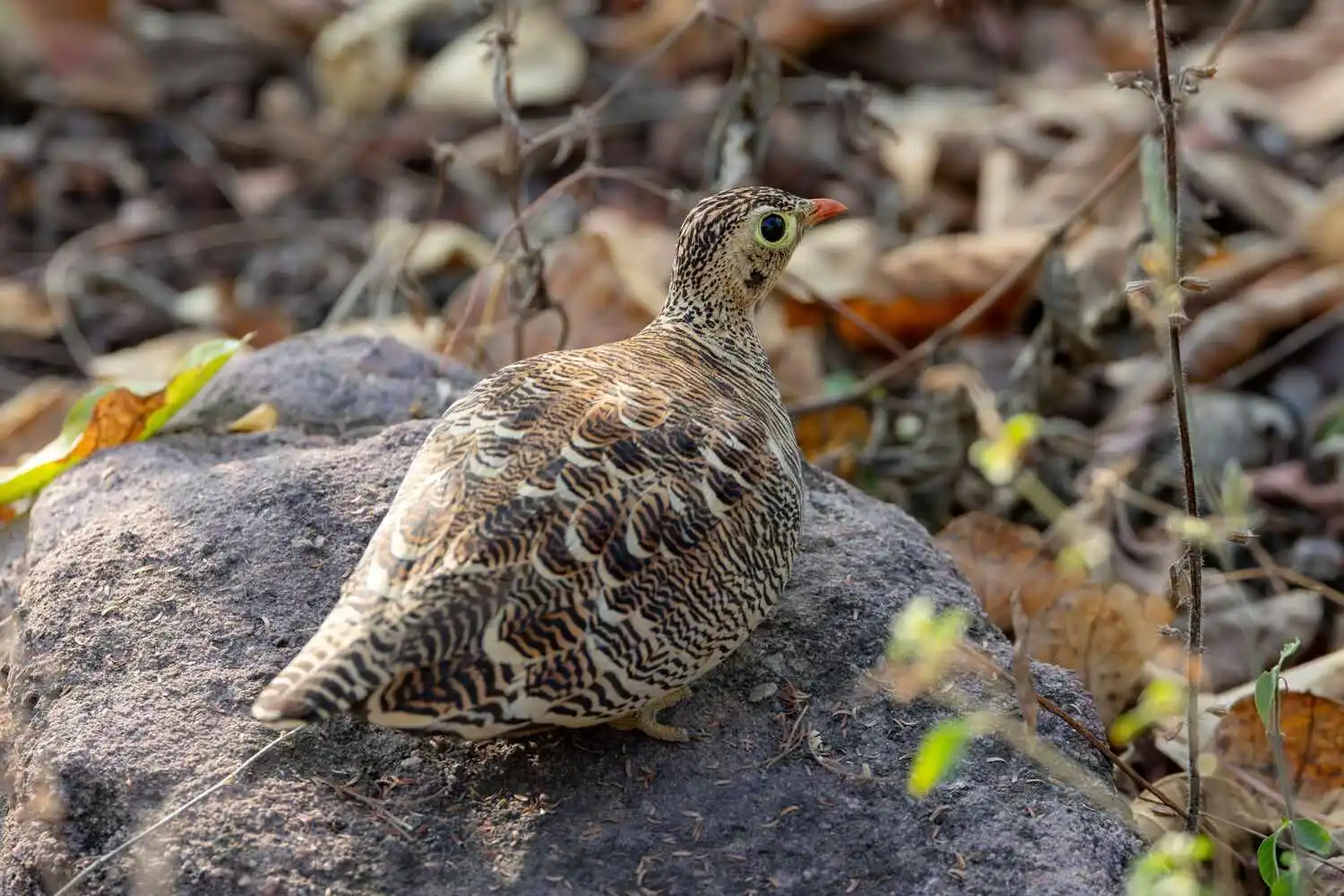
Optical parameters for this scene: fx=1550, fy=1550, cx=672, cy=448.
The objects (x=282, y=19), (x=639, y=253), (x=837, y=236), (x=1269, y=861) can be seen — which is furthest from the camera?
(x=282, y=19)

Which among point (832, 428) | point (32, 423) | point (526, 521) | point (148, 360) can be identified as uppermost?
point (526, 521)

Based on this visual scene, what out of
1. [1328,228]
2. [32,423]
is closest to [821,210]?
[32,423]

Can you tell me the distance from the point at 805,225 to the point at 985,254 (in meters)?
2.69

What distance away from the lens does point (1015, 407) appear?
6.07 metres

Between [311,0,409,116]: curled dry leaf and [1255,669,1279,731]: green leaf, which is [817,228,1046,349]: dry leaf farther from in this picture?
[311,0,409,116]: curled dry leaf

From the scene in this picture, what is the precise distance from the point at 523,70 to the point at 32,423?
160 inches

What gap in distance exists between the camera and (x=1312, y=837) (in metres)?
3.59

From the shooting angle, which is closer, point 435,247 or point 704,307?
point 704,307

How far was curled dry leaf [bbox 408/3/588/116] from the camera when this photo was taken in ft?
30.3

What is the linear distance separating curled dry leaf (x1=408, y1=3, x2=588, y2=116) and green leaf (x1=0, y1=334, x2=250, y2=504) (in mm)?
4575

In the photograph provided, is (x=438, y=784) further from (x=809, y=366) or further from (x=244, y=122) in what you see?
(x=244, y=122)

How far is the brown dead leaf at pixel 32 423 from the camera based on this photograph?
242 inches

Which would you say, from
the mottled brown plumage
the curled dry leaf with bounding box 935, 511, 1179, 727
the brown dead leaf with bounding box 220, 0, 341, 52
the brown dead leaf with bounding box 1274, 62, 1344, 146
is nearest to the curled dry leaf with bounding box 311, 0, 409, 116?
the brown dead leaf with bounding box 220, 0, 341, 52

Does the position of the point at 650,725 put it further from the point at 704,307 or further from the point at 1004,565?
the point at 1004,565
